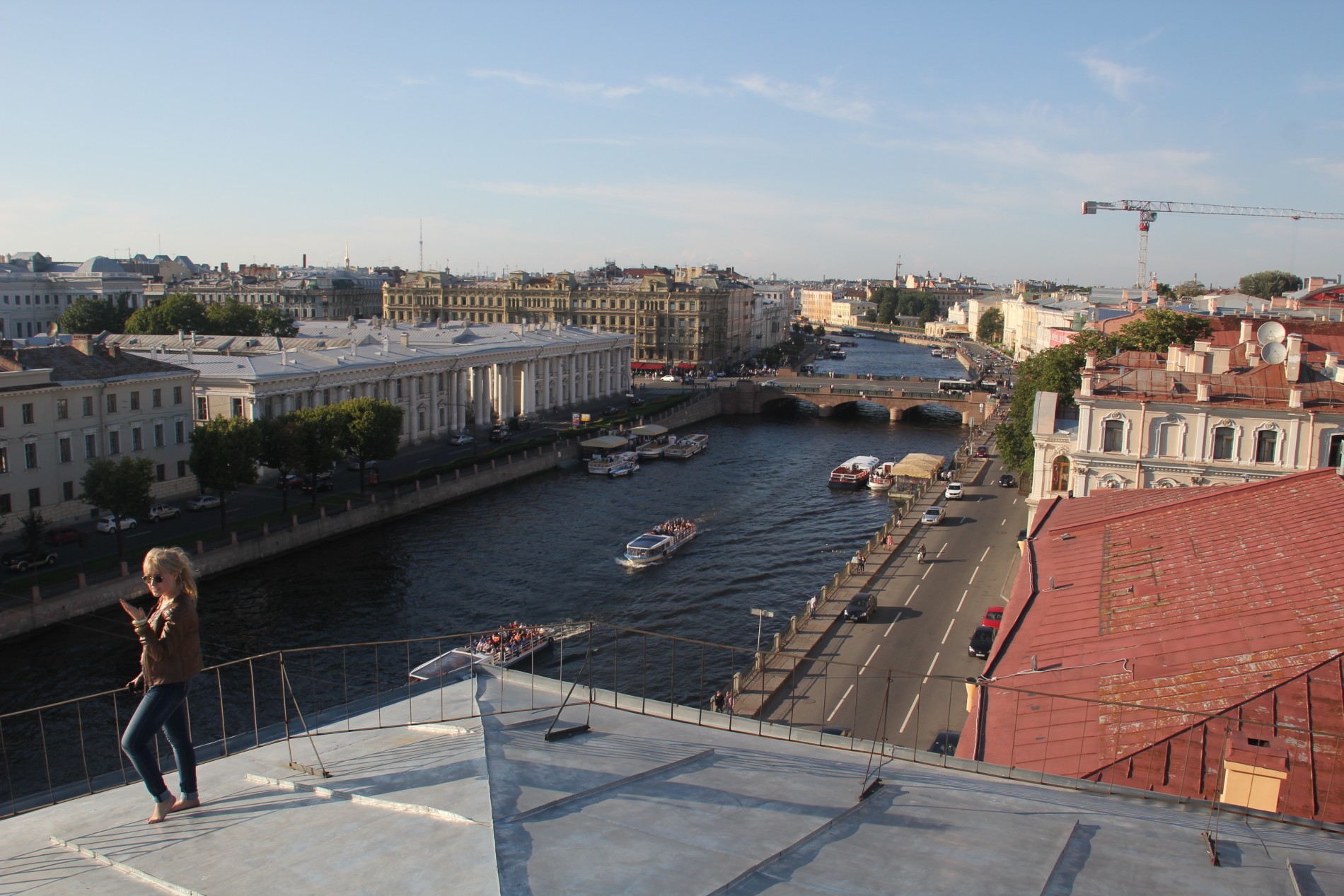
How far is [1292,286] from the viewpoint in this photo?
12138 centimetres

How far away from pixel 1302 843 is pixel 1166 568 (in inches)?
441

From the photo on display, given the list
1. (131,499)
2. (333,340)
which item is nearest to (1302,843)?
(131,499)

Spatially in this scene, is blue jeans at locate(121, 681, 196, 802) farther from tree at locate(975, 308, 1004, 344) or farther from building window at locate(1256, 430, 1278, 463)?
tree at locate(975, 308, 1004, 344)

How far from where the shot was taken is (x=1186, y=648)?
15.9m

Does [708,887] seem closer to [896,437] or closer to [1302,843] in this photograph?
[1302,843]

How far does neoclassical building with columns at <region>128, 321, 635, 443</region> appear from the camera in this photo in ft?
156

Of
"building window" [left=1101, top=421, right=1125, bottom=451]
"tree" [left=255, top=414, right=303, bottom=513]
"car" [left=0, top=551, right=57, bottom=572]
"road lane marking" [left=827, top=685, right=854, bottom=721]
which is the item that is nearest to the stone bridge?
"tree" [left=255, top=414, right=303, bottom=513]

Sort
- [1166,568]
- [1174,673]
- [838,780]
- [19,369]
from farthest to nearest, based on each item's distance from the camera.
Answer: [19,369]
[1166,568]
[1174,673]
[838,780]

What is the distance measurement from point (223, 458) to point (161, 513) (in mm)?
3522

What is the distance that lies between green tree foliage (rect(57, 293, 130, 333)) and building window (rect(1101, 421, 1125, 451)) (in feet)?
259

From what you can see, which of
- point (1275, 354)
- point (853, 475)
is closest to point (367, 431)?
point (853, 475)

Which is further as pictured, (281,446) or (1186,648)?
(281,446)

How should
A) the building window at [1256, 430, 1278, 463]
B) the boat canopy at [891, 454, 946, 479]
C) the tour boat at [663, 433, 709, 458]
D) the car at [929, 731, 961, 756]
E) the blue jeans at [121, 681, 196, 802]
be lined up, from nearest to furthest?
the blue jeans at [121, 681, 196, 802], the car at [929, 731, 961, 756], the building window at [1256, 430, 1278, 463], the boat canopy at [891, 454, 946, 479], the tour boat at [663, 433, 709, 458]

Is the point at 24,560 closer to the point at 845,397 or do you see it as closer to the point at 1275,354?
the point at 1275,354
